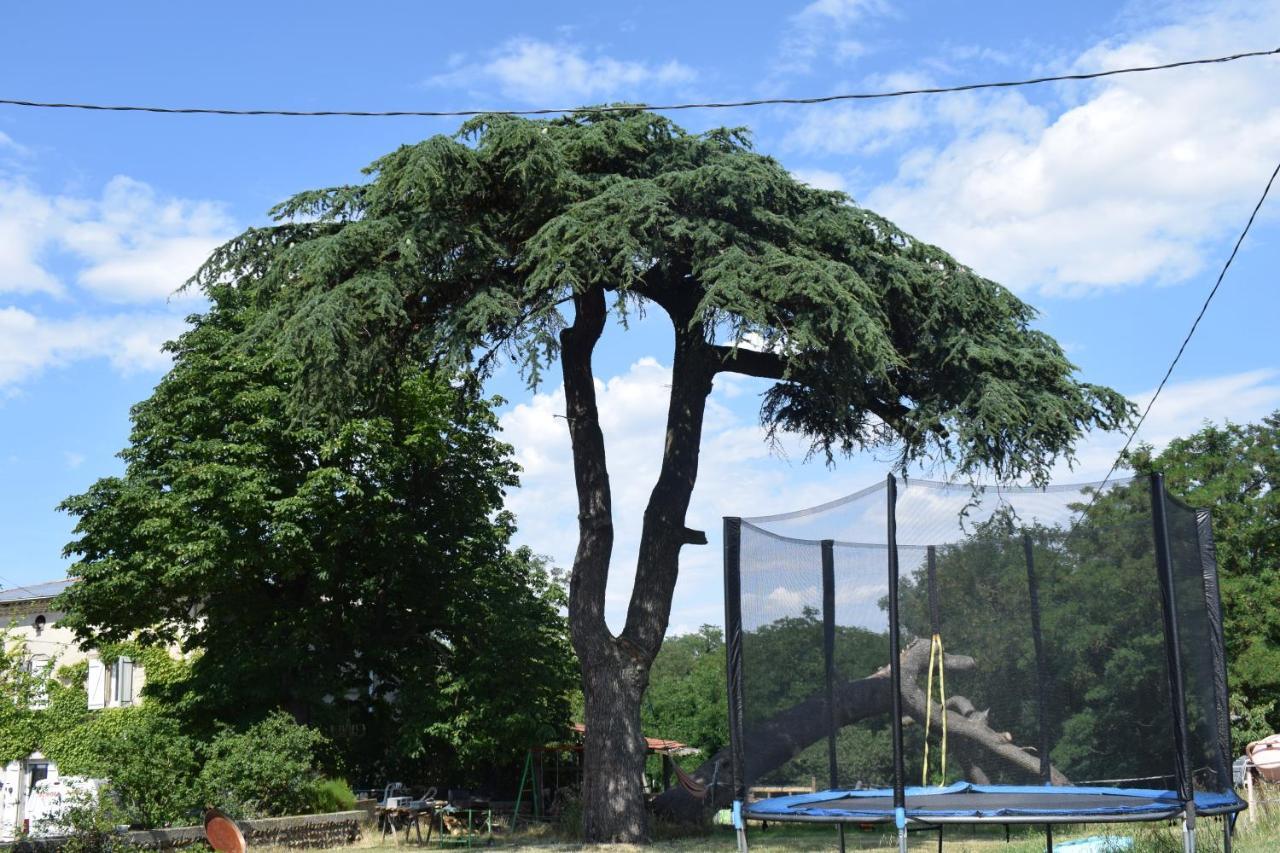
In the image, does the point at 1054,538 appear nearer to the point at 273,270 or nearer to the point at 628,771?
the point at 628,771

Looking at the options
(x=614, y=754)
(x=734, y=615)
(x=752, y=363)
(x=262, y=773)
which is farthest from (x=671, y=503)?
(x=262, y=773)

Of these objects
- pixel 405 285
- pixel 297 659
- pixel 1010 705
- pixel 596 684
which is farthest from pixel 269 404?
pixel 1010 705

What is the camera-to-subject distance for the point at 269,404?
24719 millimetres

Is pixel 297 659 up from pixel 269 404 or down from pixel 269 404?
down

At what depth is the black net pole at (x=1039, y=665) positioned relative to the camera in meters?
10.2

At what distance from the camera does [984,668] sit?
1055 centimetres

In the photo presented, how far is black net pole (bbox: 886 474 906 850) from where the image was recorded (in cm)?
903

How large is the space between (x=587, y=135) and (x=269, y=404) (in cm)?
1010

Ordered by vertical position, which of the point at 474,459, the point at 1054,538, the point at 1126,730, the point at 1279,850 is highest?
the point at 474,459

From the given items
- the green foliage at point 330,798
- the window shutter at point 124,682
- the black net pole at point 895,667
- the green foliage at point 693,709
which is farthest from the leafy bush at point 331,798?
the green foliage at point 693,709

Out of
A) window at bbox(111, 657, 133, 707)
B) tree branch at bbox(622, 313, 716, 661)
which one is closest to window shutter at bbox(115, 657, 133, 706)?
window at bbox(111, 657, 133, 707)

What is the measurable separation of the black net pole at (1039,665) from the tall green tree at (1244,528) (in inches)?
747

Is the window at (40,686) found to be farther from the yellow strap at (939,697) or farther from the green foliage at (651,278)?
the yellow strap at (939,697)

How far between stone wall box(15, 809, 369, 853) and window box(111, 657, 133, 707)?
16.3 meters
